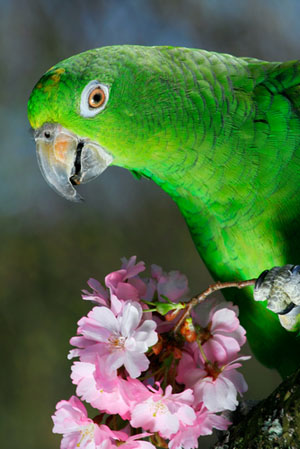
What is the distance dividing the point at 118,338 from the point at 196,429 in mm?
199

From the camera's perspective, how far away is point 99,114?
104 cm

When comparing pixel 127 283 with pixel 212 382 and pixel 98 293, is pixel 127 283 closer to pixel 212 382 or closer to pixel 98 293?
pixel 98 293

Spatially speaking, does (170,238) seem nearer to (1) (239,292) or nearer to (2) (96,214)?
(2) (96,214)

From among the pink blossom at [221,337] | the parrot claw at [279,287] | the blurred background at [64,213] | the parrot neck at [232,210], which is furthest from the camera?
the blurred background at [64,213]

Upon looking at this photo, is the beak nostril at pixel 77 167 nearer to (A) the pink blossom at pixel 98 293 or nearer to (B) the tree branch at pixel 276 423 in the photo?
(A) the pink blossom at pixel 98 293

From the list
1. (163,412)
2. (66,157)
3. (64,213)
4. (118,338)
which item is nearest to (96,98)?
(66,157)

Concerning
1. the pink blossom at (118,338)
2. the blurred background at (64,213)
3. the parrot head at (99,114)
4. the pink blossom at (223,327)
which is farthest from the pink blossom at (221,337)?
the blurred background at (64,213)

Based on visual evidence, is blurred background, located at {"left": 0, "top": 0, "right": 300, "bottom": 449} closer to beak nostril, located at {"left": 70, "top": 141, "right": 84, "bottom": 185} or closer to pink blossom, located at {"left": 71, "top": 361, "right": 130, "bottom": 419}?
beak nostril, located at {"left": 70, "top": 141, "right": 84, "bottom": 185}

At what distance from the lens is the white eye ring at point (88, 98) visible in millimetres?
1021

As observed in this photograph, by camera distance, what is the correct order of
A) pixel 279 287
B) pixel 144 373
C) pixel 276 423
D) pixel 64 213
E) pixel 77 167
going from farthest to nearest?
1. pixel 64 213
2. pixel 77 167
3. pixel 279 287
4. pixel 144 373
5. pixel 276 423

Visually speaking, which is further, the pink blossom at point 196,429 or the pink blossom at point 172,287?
the pink blossom at point 172,287

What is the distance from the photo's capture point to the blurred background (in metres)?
2.85

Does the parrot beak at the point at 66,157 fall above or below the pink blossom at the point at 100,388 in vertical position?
above

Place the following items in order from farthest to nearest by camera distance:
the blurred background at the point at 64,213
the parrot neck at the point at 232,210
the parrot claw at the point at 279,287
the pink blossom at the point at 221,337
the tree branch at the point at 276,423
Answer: the blurred background at the point at 64,213, the parrot neck at the point at 232,210, the parrot claw at the point at 279,287, the pink blossom at the point at 221,337, the tree branch at the point at 276,423
